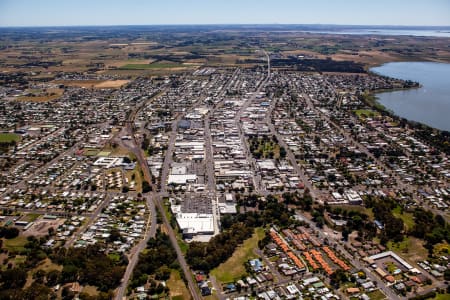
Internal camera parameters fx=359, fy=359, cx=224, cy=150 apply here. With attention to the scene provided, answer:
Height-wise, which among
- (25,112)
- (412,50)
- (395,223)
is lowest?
(395,223)

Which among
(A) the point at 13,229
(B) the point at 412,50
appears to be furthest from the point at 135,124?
(B) the point at 412,50

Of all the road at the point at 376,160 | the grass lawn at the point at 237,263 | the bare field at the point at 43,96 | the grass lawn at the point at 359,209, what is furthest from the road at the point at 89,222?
the bare field at the point at 43,96

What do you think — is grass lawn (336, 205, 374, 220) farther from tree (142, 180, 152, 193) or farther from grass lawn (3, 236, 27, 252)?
grass lawn (3, 236, 27, 252)

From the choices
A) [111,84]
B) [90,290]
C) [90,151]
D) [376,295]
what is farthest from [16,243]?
[111,84]

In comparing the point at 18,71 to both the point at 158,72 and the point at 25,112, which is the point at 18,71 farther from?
the point at 25,112

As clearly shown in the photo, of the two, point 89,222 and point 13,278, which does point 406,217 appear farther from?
point 13,278
